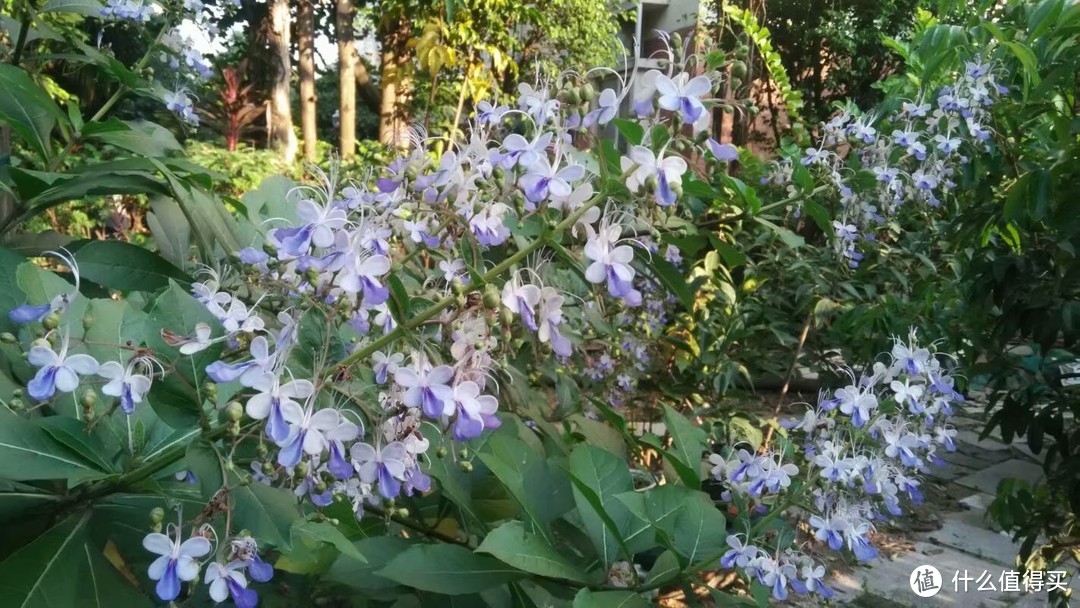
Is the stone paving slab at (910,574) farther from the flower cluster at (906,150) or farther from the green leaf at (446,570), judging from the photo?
the green leaf at (446,570)

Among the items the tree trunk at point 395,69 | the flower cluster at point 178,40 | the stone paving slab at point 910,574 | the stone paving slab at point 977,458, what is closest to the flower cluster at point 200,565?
the flower cluster at point 178,40

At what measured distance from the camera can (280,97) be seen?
313 inches

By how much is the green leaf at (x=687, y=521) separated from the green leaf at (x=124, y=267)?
734mm

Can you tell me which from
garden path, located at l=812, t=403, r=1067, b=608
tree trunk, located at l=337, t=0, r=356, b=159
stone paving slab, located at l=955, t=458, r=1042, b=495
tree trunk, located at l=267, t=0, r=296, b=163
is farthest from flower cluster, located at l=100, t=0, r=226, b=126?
tree trunk, located at l=267, t=0, r=296, b=163

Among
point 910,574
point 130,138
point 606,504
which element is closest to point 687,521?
point 606,504

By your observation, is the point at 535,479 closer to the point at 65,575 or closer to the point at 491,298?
the point at 491,298

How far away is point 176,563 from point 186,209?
66 cm

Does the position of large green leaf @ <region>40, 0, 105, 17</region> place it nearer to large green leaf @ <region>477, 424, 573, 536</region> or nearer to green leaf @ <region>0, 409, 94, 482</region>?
green leaf @ <region>0, 409, 94, 482</region>

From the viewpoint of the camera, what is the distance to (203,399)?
0.77 m

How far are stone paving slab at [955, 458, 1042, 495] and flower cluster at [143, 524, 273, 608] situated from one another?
433cm

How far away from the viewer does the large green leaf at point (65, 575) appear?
767 mm

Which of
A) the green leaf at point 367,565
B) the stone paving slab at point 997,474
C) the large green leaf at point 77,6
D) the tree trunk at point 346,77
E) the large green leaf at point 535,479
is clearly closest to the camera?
the green leaf at point 367,565

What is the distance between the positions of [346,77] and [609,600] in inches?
300

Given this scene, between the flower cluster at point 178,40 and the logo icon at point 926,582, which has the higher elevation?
the flower cluster at point 178,40
